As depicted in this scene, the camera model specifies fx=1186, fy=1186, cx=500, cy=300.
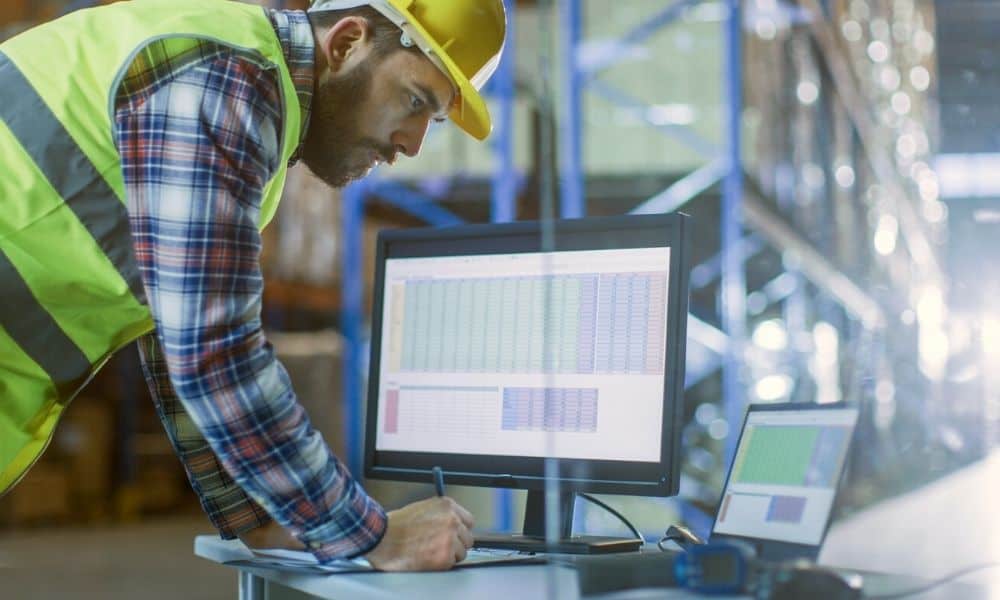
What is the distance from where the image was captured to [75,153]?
3.97 ft

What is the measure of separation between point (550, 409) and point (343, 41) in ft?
1.61

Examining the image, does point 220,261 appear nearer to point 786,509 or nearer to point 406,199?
point 786,509

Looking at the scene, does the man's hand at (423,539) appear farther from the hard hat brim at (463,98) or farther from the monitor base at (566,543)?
the hard hat brim at (463,98)

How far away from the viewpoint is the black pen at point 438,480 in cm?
147

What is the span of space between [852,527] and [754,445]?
0.77 ft

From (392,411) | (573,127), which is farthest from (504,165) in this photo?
(392,411)

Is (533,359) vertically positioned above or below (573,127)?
below

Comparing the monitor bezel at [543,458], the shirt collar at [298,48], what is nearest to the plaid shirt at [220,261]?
the shirt collar at [298,48]

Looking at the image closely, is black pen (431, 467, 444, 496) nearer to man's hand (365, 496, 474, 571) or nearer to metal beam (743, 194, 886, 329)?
man's hand (365, 496, 474, 571)

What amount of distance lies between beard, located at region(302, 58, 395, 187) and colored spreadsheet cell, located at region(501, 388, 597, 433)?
34cm

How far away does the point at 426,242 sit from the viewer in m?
1.63

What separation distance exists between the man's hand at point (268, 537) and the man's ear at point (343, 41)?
0.58 metres

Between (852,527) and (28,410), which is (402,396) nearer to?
(28,410)

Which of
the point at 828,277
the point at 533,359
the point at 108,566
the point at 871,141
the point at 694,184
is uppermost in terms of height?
the point at 694,184
